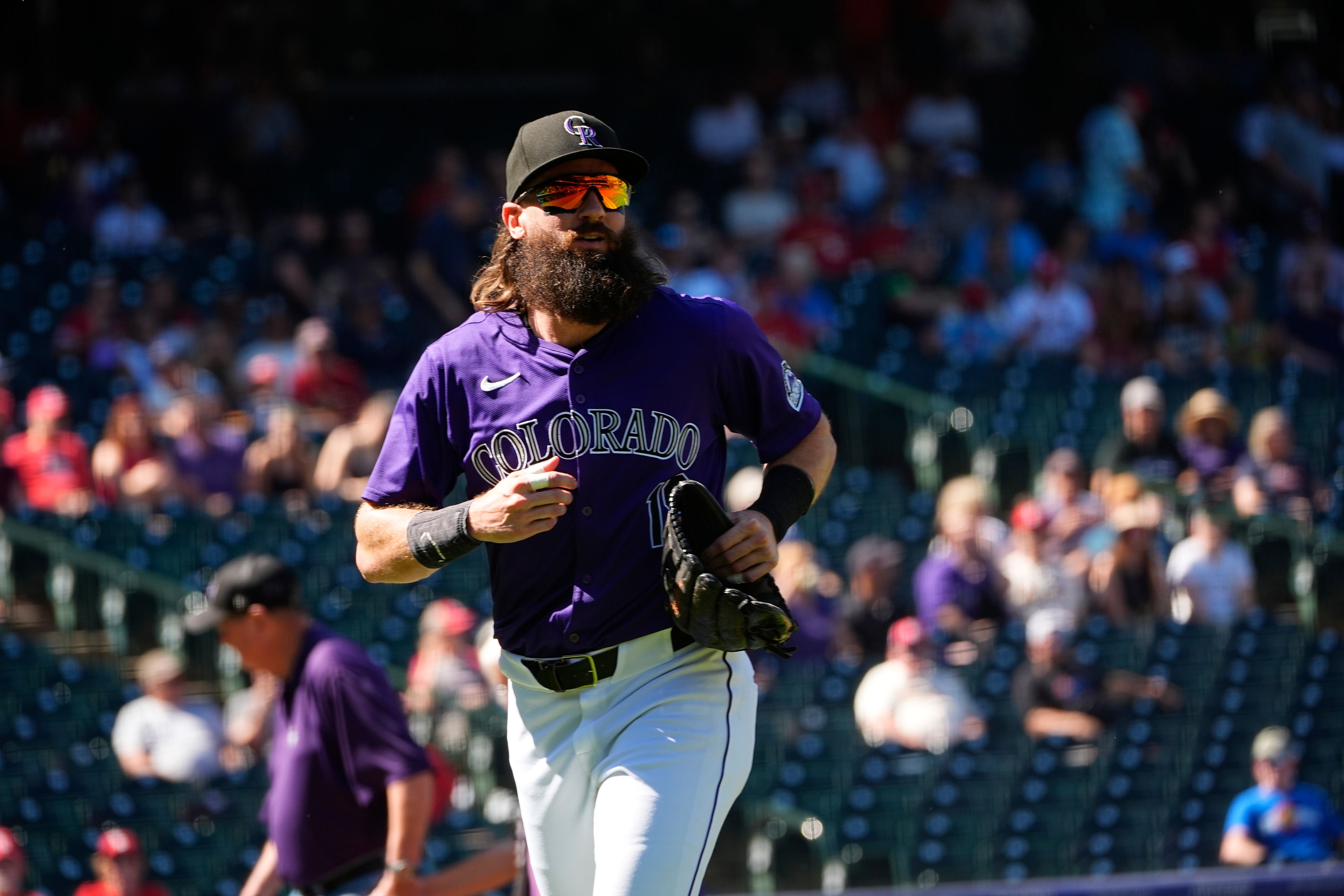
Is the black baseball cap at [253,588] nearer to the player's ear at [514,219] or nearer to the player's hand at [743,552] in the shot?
the player's ear at [514,219]

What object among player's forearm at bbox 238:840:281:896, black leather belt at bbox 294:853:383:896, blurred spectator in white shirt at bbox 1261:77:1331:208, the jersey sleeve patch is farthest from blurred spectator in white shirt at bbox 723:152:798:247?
the jersey sleeve patch

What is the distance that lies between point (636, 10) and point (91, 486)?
7702mm

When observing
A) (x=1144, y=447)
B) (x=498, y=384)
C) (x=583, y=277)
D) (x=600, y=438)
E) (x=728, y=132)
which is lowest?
(x=1144, y=447)

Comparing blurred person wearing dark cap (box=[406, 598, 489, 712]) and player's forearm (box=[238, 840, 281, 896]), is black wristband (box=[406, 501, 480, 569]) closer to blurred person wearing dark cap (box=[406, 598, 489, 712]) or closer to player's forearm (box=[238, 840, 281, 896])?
player's forearm (box=[238, 840, 281, 896])

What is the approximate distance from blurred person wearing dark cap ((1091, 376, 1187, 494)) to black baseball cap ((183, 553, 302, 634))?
5640 mm

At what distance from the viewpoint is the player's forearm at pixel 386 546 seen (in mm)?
3184

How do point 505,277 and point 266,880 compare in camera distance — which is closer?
point 505,277

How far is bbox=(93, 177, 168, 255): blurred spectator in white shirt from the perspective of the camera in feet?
35.7

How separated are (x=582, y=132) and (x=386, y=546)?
0.86m

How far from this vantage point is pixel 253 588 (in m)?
4.35

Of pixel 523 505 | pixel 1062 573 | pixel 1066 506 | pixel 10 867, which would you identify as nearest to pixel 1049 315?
pixel 1066 506

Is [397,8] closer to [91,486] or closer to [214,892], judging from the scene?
[91,486]

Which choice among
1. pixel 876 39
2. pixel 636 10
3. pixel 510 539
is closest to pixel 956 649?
pixel 510 539

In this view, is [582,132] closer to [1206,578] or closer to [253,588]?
[253,588]
